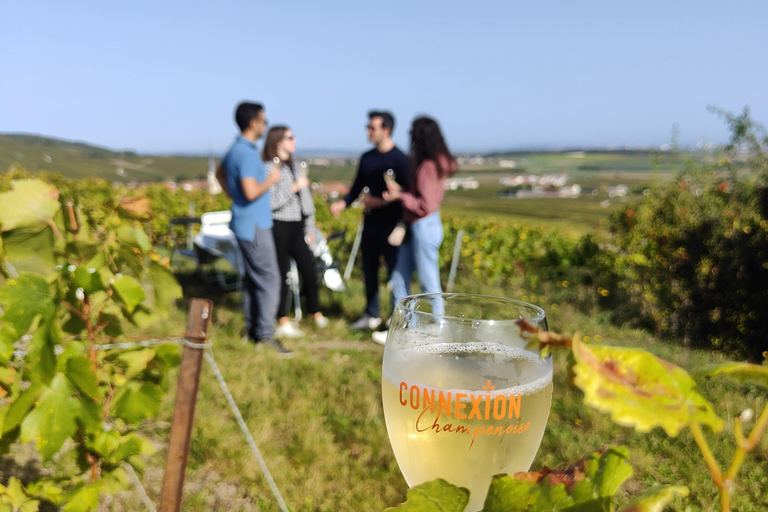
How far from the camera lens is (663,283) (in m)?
5.83

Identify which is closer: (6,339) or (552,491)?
(552,491)

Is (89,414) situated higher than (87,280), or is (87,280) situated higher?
(87,280)

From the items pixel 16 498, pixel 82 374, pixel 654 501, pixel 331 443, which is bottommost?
pixel 331 443

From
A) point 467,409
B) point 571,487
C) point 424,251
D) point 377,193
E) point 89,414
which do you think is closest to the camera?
point 571,487

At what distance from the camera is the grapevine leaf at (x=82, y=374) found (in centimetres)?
137

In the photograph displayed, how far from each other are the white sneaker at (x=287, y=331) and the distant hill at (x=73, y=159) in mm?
6960

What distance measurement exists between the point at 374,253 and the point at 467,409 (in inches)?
182

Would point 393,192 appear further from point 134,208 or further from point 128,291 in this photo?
point 128,291

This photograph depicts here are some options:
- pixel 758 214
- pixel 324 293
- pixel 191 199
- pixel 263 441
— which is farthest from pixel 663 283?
pixel 191 199

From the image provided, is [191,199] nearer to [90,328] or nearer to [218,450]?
[218,450]

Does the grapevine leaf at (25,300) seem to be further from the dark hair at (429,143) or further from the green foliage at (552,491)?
the dark hair at (429,143)

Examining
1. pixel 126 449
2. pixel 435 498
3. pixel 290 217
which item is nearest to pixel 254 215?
pixel 290 217

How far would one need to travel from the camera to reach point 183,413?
166 centimetres

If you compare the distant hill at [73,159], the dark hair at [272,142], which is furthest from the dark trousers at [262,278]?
the distant hill at [73,159]
